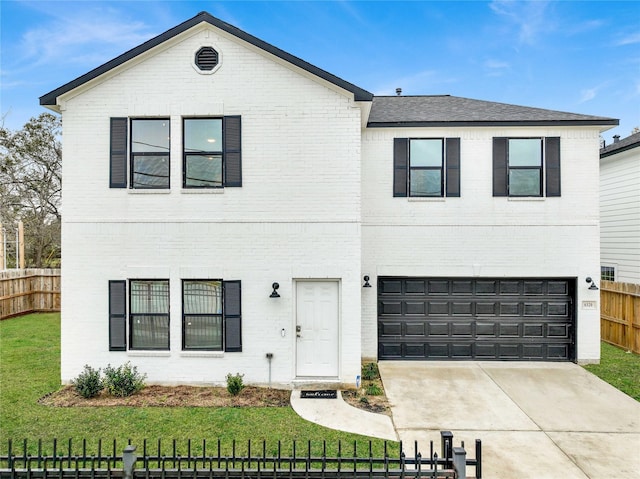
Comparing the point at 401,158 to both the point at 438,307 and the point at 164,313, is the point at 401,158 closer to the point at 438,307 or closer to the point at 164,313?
the point at 438,307

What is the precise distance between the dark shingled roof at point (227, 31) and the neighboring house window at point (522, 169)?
387cm

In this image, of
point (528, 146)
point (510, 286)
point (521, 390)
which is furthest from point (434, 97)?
point (521, 390)

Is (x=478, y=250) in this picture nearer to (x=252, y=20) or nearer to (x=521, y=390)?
(x=521, y=390)

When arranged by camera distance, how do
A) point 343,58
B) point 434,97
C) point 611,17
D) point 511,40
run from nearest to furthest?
point 434,97 < point 611,17 < point 511,40 < point 343,58

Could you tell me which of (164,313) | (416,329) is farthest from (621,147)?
(164,313)

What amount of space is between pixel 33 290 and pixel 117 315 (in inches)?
422

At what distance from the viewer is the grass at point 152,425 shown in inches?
207

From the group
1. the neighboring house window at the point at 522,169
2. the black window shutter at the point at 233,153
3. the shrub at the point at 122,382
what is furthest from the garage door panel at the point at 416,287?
the shrub at the point at 122,382

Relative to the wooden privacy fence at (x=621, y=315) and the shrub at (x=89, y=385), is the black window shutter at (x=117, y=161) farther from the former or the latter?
the wooden privacy fence at (x=621, y=315)

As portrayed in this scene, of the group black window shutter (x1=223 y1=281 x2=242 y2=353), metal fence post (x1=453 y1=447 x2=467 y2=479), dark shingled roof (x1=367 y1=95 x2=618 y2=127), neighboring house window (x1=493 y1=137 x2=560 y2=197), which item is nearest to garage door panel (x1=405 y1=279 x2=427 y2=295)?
neighboring house window (x1=493 y1=137 x2=560 y2=197)

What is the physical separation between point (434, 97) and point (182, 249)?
890 centimetres

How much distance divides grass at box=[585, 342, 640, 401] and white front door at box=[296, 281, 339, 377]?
5762 millimetres

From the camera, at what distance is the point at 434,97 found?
11.6 metres

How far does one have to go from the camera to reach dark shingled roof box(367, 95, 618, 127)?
28.6 ft
